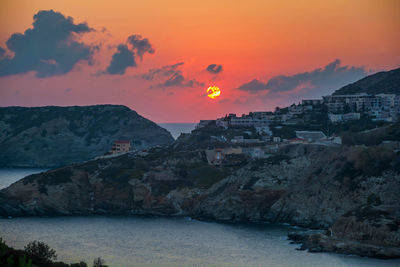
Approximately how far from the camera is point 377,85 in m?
166

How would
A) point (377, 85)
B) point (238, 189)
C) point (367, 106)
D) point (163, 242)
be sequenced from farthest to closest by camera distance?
point (377, 85), point (367, 106), point (238, 189), point (163, 242)

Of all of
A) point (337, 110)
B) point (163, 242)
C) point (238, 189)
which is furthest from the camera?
point (337, 110)

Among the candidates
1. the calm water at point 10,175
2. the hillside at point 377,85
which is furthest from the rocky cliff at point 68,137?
the hillside at point 377,85

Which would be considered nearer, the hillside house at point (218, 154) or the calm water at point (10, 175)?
the hillside house at point (218, 154)

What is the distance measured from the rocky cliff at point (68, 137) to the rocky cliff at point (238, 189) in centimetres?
7494

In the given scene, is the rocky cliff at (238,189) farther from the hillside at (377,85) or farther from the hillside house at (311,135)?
the hillside at (377,85)

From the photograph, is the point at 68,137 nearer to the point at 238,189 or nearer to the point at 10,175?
the point at 10,175

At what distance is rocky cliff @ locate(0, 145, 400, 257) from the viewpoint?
7675cm

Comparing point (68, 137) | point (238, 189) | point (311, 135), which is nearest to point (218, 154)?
point (238, 189)

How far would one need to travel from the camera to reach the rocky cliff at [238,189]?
7675cm

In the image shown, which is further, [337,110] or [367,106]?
[337,110]

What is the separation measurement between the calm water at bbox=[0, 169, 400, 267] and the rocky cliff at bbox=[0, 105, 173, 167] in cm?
9467

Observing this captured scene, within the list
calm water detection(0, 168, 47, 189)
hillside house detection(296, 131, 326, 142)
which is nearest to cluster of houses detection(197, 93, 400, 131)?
hillside house detection(296, 131, 326, 142)

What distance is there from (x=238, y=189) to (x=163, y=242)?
20.8 meters
